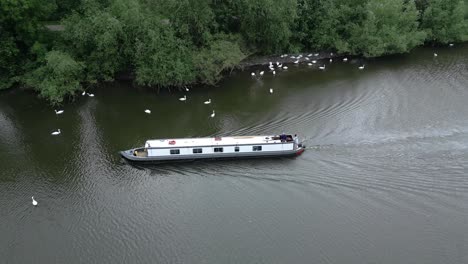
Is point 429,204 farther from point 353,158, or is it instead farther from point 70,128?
point 70,128

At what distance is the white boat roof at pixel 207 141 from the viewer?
30.4 meters

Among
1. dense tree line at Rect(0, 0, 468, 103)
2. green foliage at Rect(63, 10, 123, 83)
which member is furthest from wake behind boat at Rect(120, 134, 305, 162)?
green foliage at Rect(63, 10, 123, 83)

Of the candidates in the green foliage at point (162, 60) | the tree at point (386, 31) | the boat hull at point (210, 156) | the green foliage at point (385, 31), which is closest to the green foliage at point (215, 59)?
the green foliage at point (162, 60)

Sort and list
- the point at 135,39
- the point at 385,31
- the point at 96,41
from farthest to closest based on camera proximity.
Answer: the point at 385,31, the point at 135,39, the point at 96,41

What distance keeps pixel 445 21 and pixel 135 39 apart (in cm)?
3601

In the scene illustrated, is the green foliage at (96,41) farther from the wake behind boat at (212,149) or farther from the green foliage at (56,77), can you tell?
the wake behind boat at (212,149)

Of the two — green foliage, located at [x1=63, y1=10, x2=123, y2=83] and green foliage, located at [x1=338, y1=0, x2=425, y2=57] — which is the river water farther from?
green foliage, located at [x1=338, y1=0, x2=425, y2=57]

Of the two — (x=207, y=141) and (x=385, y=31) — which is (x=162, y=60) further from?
(x=385, y=31)

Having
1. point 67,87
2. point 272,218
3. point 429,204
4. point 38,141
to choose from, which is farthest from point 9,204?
point 429,204

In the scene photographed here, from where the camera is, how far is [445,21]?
5122 centimetres

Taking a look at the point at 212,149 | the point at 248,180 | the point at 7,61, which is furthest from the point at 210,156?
the point at 7,61

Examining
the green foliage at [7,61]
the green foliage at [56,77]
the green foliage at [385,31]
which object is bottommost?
the green foliage at [56,77]

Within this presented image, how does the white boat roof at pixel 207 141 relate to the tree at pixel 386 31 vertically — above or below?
below

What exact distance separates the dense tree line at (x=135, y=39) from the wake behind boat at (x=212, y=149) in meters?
10.3
